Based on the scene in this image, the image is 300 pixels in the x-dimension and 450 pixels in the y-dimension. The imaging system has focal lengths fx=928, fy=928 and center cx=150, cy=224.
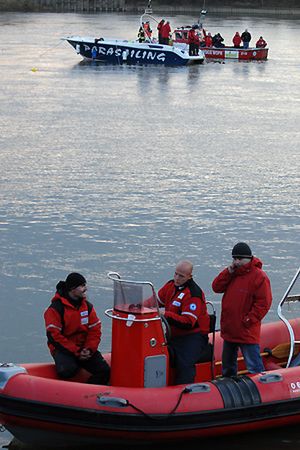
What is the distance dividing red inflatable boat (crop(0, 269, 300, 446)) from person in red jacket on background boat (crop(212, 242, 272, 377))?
209 millimetres

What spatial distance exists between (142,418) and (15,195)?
7531 millimetres

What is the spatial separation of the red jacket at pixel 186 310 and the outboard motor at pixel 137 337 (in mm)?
126

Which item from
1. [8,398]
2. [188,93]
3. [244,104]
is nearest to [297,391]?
[8,398]

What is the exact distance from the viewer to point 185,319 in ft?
21.2

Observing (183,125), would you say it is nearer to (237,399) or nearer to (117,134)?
(117,134)

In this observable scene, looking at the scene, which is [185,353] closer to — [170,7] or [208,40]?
[208,40]

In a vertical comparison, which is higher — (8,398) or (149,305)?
(149,305)

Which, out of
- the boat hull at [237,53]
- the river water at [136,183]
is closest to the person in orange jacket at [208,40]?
the boat hull at [237,53]

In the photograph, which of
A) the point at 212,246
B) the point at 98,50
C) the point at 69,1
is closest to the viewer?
the point at 212,246

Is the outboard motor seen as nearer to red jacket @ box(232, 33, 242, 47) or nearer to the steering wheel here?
the steering wheel

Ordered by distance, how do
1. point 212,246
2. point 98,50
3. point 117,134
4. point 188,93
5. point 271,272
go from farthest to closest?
1. point 98,50
2. point 188,93
3. point 117,134
4. point 212,246
5. point 271,272

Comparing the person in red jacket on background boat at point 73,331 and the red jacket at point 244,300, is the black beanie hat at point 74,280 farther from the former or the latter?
the red jacket at point 244,300

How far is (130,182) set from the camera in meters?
14.3

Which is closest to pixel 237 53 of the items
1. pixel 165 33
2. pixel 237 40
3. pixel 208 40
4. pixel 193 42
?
pixel 237 40
